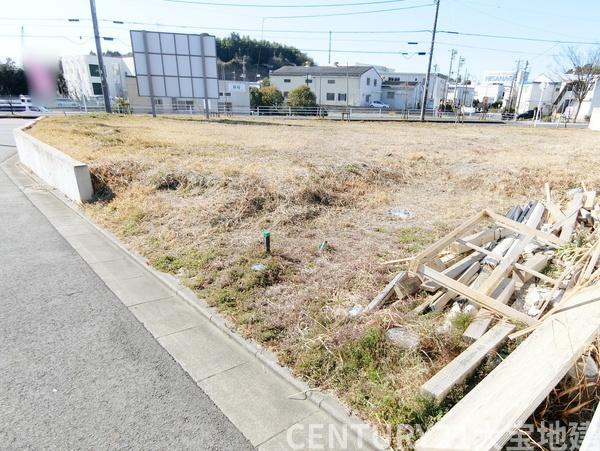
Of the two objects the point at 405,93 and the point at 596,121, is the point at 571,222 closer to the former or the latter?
the point at 596,121

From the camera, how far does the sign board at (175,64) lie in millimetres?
25906

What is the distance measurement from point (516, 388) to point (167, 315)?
10.1ft

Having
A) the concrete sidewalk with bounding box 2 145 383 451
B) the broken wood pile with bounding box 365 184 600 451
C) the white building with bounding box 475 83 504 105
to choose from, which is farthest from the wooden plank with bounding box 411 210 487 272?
the white building with bounding box 475 83 504 105

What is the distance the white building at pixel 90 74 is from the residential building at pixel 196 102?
799 centimetres

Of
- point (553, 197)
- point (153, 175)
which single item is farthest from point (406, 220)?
point (153, 175)

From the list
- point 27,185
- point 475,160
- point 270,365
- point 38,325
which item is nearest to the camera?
point 270,365

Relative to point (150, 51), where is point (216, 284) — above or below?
below

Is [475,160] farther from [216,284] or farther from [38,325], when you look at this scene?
[38,325]

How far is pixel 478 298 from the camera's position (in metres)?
3.29

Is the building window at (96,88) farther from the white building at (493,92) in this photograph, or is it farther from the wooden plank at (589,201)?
the white building at (493,92)

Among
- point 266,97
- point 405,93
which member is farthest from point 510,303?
point 405,93

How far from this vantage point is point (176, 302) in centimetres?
388

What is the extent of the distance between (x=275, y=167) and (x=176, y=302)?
5587 millimetres

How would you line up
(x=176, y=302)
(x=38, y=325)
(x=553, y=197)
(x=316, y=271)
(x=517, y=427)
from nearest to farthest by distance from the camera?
1. (x=517, y=427)
2. (x=38, y=325)
3. (x=176, y=302)
4. (x=316, y=271)
5. (x=553, y=197)
